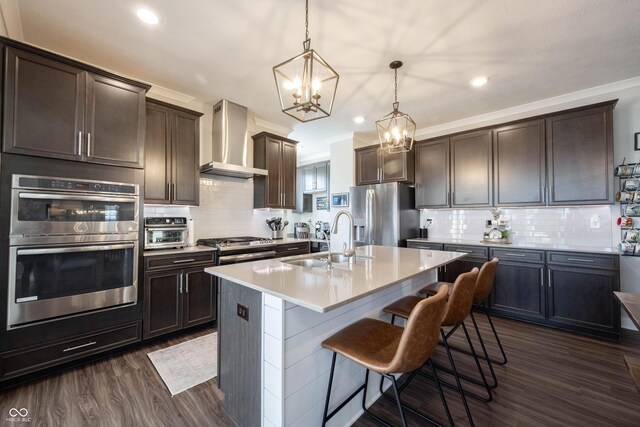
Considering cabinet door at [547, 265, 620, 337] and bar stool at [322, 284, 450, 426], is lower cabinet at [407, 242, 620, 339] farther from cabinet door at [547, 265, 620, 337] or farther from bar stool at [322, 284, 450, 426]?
bar stool at [322, 284, 450, 426]

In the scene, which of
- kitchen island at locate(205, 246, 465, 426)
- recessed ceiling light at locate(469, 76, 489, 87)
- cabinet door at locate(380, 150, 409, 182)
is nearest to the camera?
kitchen island at locate(205, 246, 465, 426)

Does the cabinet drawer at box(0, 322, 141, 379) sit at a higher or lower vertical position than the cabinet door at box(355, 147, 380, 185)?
lower

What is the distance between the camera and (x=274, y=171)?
4.09m

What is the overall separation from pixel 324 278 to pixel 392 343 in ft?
1.65

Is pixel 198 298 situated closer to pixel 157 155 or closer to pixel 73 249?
pixel 73 249

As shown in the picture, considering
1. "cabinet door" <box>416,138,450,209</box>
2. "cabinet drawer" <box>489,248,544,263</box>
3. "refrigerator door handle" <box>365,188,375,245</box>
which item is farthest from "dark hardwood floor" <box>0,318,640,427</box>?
"cabinet door" <box>416,138,450,209</box>

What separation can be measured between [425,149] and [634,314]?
3.64 m

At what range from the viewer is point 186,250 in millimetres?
2922

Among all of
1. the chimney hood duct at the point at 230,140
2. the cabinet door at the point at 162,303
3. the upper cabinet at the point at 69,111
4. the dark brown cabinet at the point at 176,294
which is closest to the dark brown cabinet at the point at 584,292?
the chimney hood duct at the point at 230,140

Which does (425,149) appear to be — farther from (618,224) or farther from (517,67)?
(618,224)

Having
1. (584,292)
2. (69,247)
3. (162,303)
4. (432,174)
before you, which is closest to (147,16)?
(69,247)

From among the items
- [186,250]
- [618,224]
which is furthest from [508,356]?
[186,250]

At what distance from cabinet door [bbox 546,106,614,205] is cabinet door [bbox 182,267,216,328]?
13.8 ft

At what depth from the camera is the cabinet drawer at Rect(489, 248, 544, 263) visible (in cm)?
315
